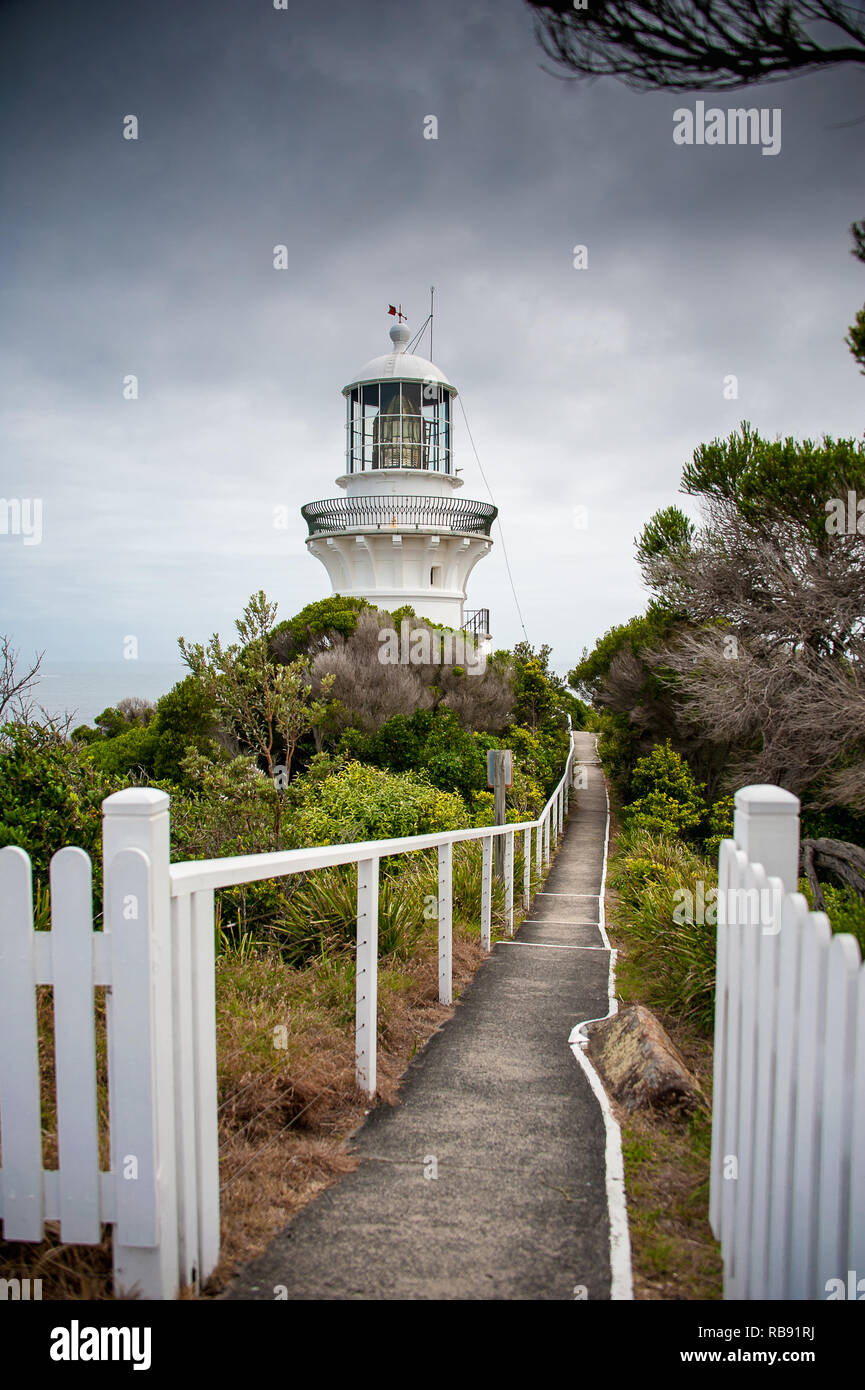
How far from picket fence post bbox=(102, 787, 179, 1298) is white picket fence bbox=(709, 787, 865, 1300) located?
1.66m

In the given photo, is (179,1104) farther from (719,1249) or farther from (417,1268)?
(719,1249)

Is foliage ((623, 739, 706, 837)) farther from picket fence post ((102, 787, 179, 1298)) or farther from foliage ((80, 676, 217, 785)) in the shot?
picket fence post ((102, 787, 179, 1298))

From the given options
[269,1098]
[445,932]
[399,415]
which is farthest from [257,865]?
[399,415]

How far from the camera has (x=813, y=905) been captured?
8.95 m

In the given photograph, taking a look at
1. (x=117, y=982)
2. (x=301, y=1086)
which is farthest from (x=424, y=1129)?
(x=117, y=982)

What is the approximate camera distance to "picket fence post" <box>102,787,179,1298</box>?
262 cm

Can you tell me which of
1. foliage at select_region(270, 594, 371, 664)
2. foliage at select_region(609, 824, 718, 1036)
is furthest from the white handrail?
foliage at select_region(270, 594, 371, 664)

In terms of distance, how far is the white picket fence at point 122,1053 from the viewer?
8.65 ft

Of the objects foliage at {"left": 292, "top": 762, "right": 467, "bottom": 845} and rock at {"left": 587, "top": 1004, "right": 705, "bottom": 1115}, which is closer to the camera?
rock at {"left": 587, "top": 1004, "right": 705, "bottom": 1115}

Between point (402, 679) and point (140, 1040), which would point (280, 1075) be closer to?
point (140, 1040)

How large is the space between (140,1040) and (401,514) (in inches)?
1201

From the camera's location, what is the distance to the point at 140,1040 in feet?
8.65

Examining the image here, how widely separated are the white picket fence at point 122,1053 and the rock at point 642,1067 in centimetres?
245
